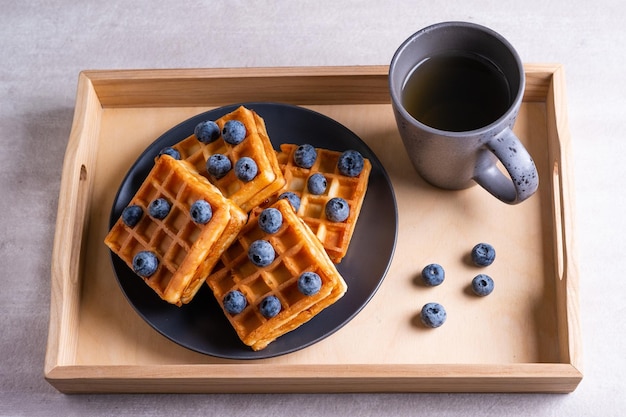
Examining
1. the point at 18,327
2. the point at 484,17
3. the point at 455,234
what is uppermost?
the point at 484,17

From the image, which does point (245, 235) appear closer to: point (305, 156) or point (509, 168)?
point (305, 156)

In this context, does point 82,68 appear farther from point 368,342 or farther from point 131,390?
point 368,342

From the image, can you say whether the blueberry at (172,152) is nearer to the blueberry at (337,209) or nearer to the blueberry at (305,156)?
the blueberry at (305,156)

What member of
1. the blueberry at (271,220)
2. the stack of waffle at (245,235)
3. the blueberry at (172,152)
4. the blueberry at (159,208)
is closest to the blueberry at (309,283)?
the stack of waffle at (245,235)

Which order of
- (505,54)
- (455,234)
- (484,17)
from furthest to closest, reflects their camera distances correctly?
(484,17)
(455,234)
(505,54)

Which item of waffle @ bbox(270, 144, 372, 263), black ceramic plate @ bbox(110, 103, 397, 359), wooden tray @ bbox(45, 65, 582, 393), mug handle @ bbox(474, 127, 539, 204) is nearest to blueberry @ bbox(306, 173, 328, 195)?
waffle @ bbox(270, 144, 372, 263)

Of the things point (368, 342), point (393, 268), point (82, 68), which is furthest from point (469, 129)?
point (82, 68)
